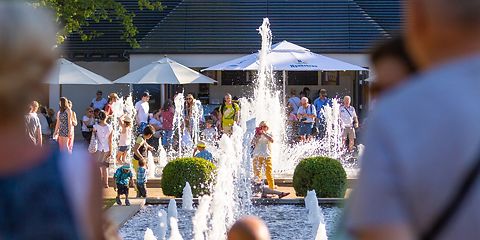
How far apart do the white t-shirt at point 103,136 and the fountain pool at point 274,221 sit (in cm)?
228

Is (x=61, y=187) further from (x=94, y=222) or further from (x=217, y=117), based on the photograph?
(x=217, y=117)

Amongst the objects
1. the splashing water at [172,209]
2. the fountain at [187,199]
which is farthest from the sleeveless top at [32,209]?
the fountain at [187,199]

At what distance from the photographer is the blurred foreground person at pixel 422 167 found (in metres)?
1.69

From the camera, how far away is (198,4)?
32781mm

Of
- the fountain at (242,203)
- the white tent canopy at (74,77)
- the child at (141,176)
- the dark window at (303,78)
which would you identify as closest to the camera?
the fountain at (242,203)

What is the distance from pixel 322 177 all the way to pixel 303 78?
17.7m

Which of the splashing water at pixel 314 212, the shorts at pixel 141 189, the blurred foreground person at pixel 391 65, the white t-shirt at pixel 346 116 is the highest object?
the blurred foreground person at pixel 391 65

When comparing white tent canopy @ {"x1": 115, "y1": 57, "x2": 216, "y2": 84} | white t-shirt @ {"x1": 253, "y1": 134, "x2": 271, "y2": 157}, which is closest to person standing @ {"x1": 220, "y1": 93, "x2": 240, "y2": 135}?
white tent canopy @ {"x1": 115, "y1": 57, "x2": 216, "y2": 84}

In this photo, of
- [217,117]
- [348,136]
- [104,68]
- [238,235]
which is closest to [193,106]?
Result: [217,117]

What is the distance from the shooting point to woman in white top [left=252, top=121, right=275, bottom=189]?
15570mm

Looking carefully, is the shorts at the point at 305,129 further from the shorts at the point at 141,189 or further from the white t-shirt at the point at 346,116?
the shorts at the point at 141,189

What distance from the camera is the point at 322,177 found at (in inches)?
611

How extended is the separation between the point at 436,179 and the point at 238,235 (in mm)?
930

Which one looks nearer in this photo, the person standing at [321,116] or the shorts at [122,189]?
the shorts at [122,189]
